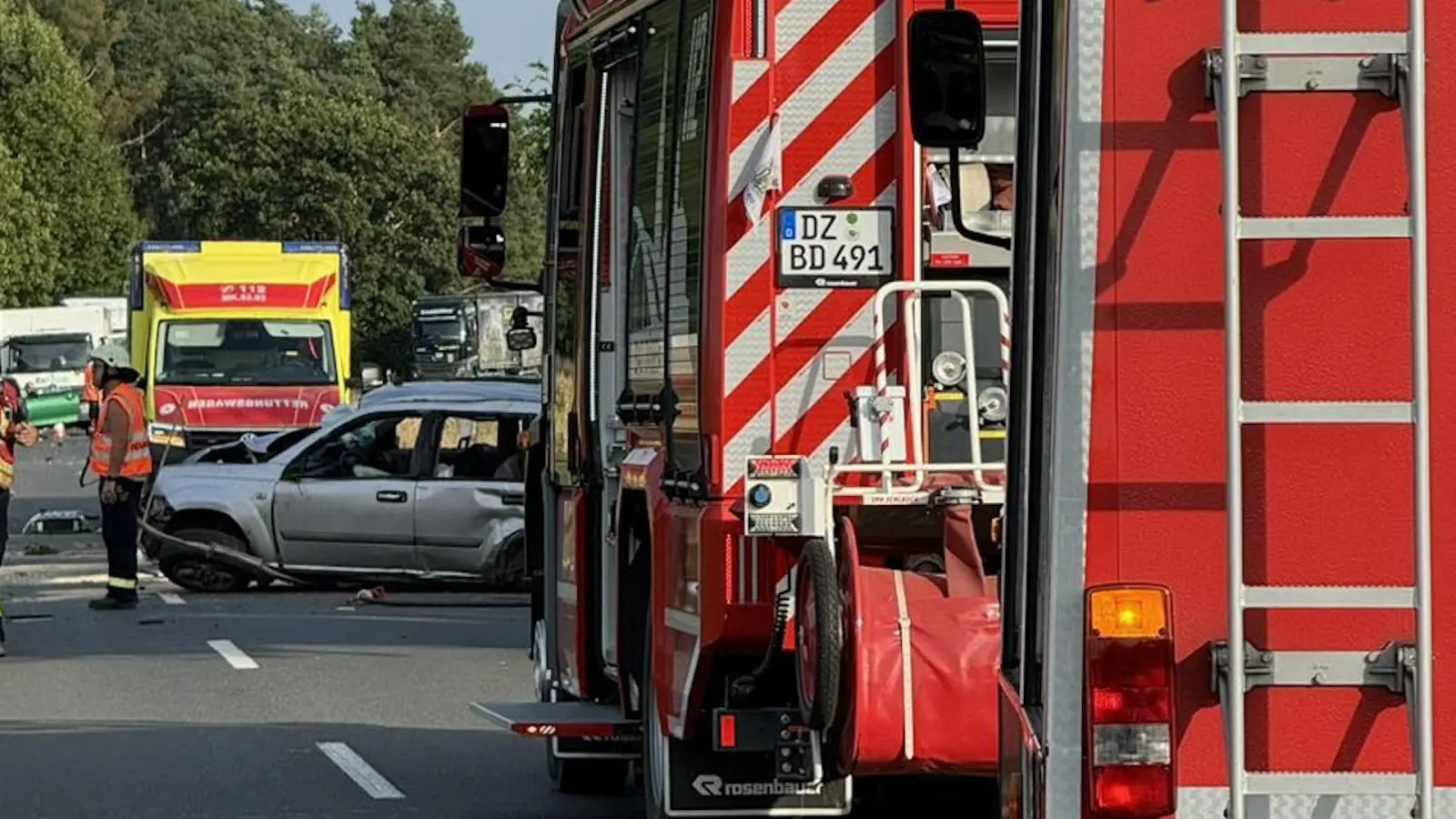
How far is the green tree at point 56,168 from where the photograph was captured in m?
88.0

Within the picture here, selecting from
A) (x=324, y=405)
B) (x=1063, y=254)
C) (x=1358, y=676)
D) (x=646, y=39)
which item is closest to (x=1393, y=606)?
(x=1358, y=676)

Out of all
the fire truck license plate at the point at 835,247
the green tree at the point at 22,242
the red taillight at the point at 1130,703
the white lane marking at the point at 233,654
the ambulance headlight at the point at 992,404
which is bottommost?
the white lane marking at the point at 233,654

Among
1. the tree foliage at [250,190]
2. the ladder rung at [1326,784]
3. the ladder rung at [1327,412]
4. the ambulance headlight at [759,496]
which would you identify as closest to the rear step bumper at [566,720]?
the ambulance headlight at [759,496]

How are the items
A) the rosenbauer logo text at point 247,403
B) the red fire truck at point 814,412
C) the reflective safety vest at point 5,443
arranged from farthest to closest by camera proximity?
the rosenbauer logo text at point 247,403
the reflective safety vest at point 5,443
the red fire truck at point 814,412

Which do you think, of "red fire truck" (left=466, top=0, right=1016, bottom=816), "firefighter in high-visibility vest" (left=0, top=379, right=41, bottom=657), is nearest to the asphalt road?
"firefighter in high-visibility vest" (left=0, top=379, right=41, bottom=657)

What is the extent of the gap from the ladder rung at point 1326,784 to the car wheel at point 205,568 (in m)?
19.7

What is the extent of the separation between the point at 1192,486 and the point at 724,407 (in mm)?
3610

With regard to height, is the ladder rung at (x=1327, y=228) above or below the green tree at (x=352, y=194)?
below

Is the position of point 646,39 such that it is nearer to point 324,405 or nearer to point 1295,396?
point 1295,396

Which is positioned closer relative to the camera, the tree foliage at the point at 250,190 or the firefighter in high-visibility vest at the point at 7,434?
the firefighter in high-visibility vest at the point at 7,434

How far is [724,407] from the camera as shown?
835 cm

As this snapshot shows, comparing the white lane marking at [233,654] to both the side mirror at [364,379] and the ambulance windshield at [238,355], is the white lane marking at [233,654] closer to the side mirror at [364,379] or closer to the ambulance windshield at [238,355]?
the ambulance windshield at [238,355]

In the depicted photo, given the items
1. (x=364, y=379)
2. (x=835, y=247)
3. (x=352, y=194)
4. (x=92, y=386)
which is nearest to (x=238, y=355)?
(x=92, y=386)

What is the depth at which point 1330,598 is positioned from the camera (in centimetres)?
470
